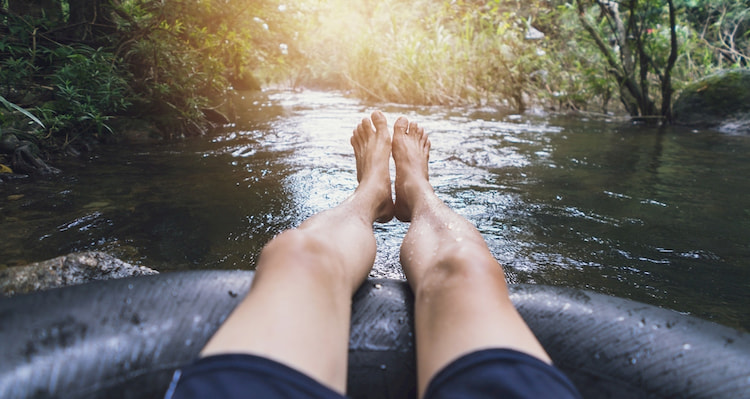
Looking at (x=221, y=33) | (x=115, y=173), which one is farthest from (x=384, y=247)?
(x=221, y=33)

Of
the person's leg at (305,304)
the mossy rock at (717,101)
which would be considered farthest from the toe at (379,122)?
the mossy rock at (717,101)

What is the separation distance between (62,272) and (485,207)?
187 centimetres

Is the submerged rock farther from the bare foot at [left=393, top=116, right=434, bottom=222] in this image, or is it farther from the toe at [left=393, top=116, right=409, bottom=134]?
→ the toe at [left=393, top=116, right=409, bottom=134]

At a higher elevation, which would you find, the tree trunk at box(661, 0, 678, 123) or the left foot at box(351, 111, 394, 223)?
the tree trunk at box(661, 0, 678, 123)

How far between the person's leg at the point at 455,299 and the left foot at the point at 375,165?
533mm

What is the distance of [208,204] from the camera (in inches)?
87.8

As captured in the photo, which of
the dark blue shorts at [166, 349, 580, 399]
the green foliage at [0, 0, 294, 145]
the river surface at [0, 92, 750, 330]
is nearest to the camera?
the dark blue shorts at [166, 349, 580, 399]

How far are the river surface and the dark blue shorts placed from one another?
0.90m

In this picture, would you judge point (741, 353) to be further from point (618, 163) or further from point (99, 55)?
point (99, 55)

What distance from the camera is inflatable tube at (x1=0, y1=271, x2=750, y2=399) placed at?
26.7 inches

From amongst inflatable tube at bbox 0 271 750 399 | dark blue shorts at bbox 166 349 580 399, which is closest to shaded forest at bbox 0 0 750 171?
inflatable tube at bbox 0 271 750 399

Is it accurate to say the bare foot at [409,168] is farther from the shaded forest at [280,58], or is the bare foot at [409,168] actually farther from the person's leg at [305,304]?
the shaded forest at [280,58]

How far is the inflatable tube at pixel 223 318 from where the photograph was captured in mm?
678

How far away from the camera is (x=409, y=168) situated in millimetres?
2207
